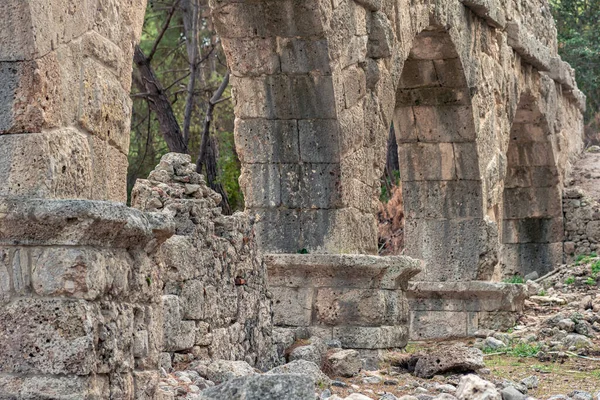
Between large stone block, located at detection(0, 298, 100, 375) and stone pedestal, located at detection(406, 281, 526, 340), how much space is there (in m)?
8.03

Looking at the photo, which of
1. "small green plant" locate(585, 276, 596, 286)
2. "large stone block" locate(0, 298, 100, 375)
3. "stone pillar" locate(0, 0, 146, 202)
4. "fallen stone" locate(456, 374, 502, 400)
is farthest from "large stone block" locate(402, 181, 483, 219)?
"large stone block" locate(0, 298, 100, 375)

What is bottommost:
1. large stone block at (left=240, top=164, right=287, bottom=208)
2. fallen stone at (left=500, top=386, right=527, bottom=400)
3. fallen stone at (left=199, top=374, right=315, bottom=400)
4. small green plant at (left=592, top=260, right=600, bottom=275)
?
fallen stone at (left=500, top=386, right=527, bottom=400)

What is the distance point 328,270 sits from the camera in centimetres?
811

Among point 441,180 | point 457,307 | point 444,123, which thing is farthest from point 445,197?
point 457,307

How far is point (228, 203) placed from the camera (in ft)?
48.0

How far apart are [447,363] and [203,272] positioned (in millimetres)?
2402

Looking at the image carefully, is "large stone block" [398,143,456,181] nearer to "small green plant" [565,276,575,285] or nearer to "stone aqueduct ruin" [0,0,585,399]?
"stone aqueduct ruin" [0,0,585,399]

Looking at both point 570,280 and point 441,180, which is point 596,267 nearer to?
point 570,280

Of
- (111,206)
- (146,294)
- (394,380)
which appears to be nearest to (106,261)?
(111,206)

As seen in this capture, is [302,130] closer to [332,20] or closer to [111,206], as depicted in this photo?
[332,20]

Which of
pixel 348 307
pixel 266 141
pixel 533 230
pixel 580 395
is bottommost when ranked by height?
pixel 580 395

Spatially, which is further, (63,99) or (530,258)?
(530,258)

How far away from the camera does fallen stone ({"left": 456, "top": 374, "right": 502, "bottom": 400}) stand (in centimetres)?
571

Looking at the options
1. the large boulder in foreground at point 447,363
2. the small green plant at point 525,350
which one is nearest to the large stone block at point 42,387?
the large boulder in foreground at point 447,363
